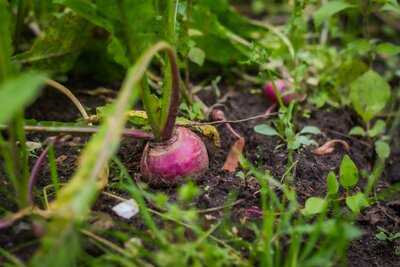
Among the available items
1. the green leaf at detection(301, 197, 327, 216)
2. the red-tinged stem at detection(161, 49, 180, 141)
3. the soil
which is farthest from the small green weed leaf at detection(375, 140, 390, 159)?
the red-tinged stem at detection(161, 49, 180, 141)

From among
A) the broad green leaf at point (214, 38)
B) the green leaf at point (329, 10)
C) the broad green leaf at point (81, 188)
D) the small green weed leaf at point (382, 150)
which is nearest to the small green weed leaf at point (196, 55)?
the broad green leaf at point (214, 38)

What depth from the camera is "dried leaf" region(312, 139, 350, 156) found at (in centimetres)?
165

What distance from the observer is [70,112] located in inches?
71.8

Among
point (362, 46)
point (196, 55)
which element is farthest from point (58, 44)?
point (362, 46)

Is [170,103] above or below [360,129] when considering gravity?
above

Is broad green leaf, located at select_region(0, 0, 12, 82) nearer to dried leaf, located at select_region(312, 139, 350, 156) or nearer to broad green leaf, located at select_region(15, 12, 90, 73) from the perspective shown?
broad green leaf, located at select_region(15, 12, 90, 73)

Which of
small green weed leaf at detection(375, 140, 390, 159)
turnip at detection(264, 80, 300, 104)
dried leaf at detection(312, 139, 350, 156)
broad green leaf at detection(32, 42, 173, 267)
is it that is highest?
broad green leaf at detection(32, 42, 173, 267)

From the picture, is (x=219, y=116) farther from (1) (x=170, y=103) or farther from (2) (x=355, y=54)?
(2) (x=355, y=54)

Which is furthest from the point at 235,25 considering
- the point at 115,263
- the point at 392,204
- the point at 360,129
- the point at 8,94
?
the point at 8,94

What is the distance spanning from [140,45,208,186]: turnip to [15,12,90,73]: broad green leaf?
1.86 ft

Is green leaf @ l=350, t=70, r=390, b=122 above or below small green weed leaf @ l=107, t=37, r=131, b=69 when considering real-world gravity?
below

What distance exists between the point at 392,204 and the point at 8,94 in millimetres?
1099

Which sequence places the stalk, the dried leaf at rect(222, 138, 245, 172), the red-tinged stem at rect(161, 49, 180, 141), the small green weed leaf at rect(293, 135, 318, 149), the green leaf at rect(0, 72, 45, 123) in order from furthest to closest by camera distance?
the small green weed leaf at rect(293, 135, 318, 149) → the dried leaf at rect(222, 138, 245, 172) → the stalk → the red-tinged stem at rect(161, 49, 180, 141) → the green leaf at rect(0, 72, 45, 123)

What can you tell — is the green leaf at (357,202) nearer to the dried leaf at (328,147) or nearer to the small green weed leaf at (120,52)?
the dried leaf at (328,147)
